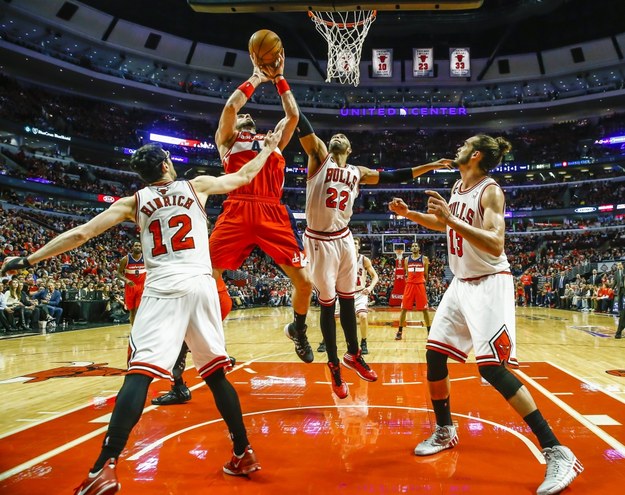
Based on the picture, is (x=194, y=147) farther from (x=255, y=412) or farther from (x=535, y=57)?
(x=255, y=412)

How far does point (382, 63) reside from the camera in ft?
116

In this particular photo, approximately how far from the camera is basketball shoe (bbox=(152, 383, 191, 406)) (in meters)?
5.09

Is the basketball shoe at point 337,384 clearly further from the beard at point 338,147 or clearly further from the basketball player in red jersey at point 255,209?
the beard at point 338,147

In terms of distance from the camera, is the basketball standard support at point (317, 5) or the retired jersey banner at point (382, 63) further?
the retired jersey banner at point (382, 63)

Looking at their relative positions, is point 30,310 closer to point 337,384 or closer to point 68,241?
point 337,384

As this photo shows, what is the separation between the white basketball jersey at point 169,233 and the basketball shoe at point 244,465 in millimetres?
1136

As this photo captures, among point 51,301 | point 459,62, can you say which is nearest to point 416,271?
point 51,301

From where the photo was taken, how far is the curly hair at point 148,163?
3297 millimetres

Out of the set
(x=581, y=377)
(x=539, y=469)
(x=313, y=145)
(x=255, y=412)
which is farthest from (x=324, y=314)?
(x=581, y=377)

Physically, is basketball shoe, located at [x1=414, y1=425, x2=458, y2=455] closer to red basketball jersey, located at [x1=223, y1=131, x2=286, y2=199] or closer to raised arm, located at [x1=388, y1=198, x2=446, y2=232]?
raised arm, located at [x1=388, y1=198, x2=446, y2=232]

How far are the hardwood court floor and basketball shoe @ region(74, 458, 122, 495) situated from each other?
335mm

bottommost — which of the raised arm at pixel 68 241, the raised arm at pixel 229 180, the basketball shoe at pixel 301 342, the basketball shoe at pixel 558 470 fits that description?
the basketball shoe at pixel 558 470

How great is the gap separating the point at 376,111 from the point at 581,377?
1416 inches

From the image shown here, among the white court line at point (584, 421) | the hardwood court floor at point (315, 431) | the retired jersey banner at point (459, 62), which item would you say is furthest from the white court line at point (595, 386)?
the retired jersey banner at point (459, 62)
